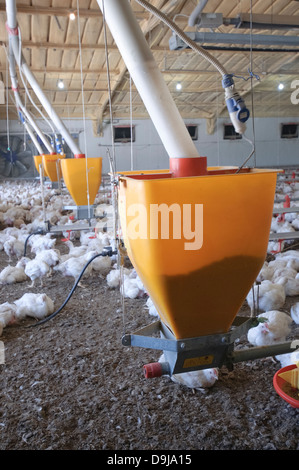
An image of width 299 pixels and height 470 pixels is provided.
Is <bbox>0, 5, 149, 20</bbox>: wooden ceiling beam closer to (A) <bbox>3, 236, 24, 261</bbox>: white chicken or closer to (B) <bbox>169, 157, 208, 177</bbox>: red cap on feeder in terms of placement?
(A) <bbox>3, 236, 24, 261</bbox>: white chicken

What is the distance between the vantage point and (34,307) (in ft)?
6.36

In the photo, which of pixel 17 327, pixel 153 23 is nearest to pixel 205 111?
pixel 153 23

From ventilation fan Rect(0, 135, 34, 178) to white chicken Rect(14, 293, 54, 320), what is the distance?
10.3 meters

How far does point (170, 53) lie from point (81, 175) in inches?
184

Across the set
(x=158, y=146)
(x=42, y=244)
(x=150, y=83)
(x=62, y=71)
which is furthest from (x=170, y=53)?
(x=150, y=83)

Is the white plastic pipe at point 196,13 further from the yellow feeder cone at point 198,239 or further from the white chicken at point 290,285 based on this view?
the yellow feeder cone at point 198,239

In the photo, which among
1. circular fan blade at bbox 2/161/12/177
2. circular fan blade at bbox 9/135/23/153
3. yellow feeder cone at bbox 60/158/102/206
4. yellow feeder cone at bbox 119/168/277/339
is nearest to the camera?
yellow feeder cone at bbox 119/168/277/339

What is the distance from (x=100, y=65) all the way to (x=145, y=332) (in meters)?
7.68

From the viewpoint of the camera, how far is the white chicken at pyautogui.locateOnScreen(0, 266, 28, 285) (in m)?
2.54

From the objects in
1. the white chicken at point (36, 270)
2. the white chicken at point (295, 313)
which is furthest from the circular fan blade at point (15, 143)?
the white chicken at point (295, 313)

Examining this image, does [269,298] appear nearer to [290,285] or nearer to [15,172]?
[290,285]

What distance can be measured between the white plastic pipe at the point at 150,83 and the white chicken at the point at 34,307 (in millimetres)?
1155

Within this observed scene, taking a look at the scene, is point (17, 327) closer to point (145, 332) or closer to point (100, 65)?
point (145, 332)

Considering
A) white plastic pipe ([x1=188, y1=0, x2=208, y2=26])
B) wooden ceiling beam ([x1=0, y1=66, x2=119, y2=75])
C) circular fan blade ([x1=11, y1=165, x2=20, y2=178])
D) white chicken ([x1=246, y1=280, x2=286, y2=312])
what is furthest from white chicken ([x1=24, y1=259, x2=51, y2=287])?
circular fan blade ([x1=11, y1=165, x2=20, y2=178])
